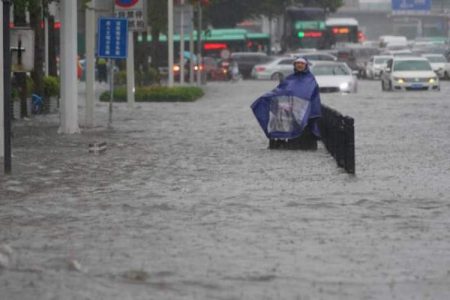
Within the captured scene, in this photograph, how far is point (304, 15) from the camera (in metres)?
96.1

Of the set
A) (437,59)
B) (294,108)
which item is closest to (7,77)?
(294,108)

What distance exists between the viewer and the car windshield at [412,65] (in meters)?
55.9

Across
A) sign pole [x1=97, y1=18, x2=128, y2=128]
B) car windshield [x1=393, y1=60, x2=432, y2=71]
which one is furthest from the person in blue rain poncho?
car windshield [x1=393, y1=60, x2=432, y2=71]

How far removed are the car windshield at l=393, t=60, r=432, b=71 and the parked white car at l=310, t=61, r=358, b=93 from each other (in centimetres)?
289

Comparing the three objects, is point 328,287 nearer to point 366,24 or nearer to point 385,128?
point 385,128

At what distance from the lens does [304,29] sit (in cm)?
9794

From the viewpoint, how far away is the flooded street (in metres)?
9.82

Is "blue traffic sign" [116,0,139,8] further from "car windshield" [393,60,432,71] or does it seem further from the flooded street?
"car windshield" [393,60,432,71]

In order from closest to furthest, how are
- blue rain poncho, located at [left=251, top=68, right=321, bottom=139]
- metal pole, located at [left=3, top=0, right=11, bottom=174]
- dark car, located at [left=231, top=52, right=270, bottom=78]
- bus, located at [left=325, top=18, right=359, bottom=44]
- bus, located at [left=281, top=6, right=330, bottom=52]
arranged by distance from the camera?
1. metal pole, located at [left=3, top=0, right=11, bottom=174]
2. blue rain poncho, located at [left=251, top=68, right=321, bottom=139]
3. dark car, located at [left=231, top=52, right=270, bottom=78]
4. bus, located at [left=281, top=6, right=330, bottom=52]
5. bus, located at [left=325, top=18, right=359, bottom=44]

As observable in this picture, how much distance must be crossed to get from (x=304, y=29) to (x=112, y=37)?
69.1 meters

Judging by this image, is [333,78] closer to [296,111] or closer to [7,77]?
[296,111]

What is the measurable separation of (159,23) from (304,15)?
41.5 meters

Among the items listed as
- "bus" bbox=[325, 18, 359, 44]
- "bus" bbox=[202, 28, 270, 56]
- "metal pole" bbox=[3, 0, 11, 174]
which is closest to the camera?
"metal pole" bbox=[3, 0, 11, 174]

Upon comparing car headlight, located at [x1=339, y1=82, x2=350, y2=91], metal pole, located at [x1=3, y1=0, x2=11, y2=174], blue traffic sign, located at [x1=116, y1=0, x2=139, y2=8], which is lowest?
car headlight, located at [x1=339, y1=82, x2=350, y2=91]
